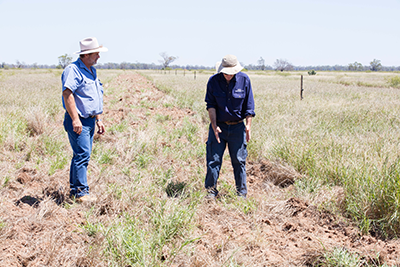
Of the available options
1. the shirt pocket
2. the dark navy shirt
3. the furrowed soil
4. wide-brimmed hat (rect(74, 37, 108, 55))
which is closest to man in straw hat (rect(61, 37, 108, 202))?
wide-brimmed hat (rect(74, 37, 108, 55))

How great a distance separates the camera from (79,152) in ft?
11.7

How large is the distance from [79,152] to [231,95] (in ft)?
6.63

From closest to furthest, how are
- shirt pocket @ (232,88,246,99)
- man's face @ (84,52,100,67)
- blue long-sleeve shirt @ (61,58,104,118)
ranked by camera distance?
blue long-sleeve shirt @ (61,58,104,118), man's face @ (84,52,100,67), shirt pocket @ (232,88,246,99)

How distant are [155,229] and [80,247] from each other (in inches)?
28.4

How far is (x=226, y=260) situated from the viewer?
2572 mm

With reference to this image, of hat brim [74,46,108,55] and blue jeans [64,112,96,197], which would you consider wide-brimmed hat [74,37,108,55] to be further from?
blue jeans [64,112,96,197]

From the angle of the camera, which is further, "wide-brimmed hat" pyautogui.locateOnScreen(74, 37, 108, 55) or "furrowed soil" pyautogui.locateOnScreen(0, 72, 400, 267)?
"wide-brimmed hat" pyautogui.locateOnScreen(74, 37, 108, 55)

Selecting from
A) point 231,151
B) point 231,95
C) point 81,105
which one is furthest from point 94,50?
point 231,151

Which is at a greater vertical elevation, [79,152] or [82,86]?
[82,86]

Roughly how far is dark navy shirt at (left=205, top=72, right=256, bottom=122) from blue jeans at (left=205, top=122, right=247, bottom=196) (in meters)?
0.17

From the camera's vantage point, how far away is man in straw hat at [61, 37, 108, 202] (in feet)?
10.9

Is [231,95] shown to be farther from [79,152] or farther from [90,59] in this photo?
[79,152]

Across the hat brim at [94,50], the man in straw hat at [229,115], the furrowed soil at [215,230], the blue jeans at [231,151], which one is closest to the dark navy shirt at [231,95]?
the man in straw hat at [229,115]

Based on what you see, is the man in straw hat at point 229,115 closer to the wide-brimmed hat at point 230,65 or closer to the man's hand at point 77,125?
the wide-brimmed hat at point 230,65
